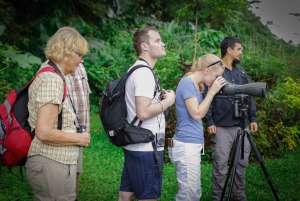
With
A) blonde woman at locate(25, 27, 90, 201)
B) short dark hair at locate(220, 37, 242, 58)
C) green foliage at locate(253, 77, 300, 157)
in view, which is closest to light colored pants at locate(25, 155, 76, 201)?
blonde woman at locate(25, 27, 90, 201)

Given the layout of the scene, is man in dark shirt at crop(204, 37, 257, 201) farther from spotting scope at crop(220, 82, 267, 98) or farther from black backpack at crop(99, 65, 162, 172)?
black backpack at crop(99, 65, 162, 172)

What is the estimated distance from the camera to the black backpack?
2.85 m

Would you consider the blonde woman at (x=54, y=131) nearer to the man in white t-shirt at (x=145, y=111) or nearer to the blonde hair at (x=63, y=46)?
the blonde hair at (x=63, y=46)

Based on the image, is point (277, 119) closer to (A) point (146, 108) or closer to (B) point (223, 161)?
(B) point (223, 161)

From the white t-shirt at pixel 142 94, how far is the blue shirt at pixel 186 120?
555 mm

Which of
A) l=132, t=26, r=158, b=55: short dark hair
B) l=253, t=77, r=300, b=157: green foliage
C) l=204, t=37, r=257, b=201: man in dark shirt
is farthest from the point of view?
l=253, t=77, r=300, b=157: green foliage

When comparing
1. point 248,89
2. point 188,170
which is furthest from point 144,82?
point 248,89

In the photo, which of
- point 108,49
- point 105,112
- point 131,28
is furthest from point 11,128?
point 131,28

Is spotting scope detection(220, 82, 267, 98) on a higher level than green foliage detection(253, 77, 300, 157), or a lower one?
higher

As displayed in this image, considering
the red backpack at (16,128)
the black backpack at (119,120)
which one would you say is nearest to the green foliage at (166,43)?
the black backpack at (119,120)

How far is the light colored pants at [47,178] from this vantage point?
2479 millimetres

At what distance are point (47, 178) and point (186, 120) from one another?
146 cm

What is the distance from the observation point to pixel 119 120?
2.91 m

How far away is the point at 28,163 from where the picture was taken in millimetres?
2510
